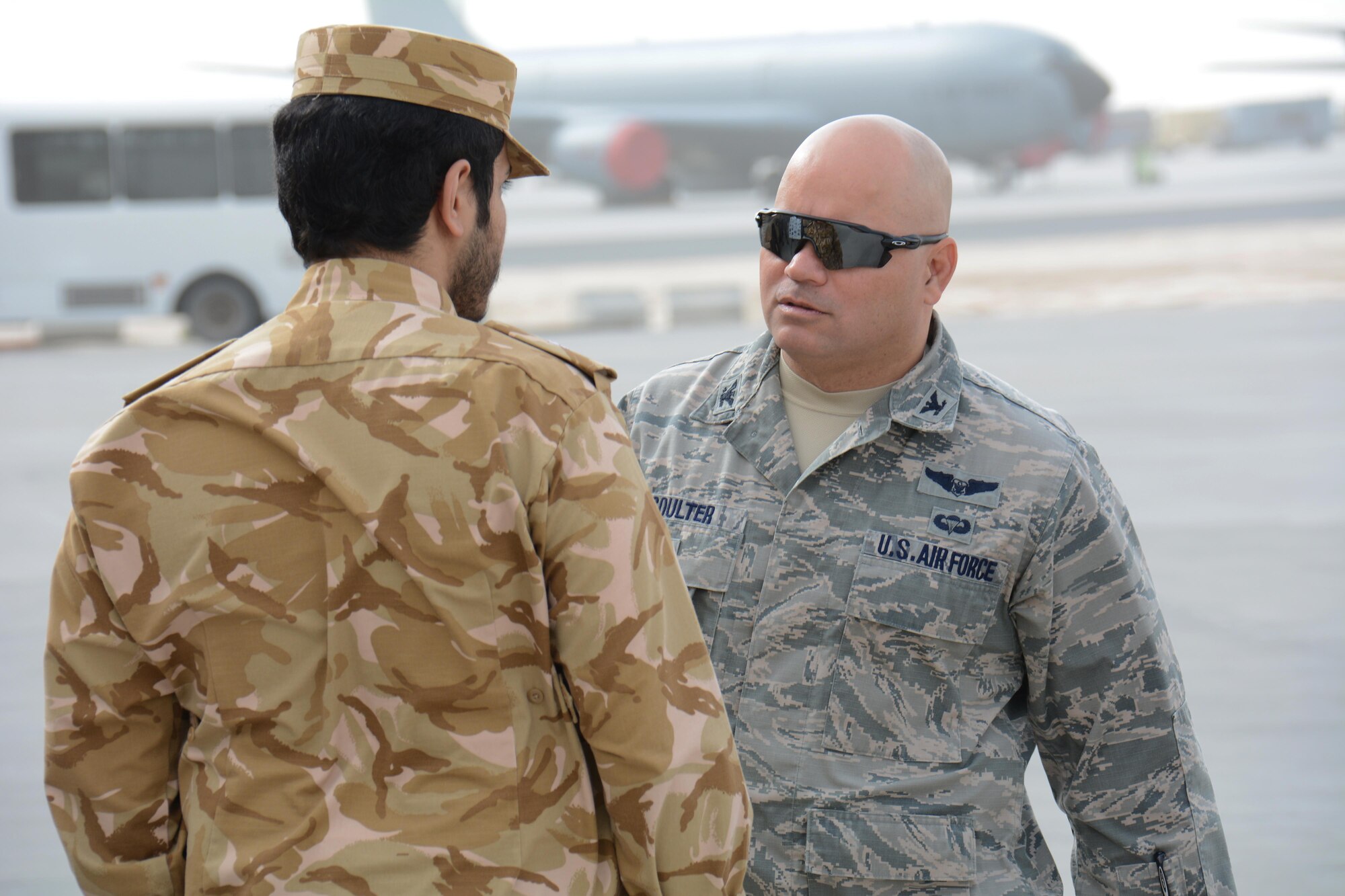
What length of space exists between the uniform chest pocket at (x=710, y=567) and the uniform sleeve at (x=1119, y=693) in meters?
0.41

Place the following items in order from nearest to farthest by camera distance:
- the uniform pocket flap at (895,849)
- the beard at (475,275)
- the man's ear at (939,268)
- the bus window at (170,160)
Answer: the beard at (475,275) < the uniform pocket flap at (895,849) < the man's ear at (939,268) < the bus window at (170,160)

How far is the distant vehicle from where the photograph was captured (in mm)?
32062

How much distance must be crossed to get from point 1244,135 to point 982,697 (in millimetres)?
35953

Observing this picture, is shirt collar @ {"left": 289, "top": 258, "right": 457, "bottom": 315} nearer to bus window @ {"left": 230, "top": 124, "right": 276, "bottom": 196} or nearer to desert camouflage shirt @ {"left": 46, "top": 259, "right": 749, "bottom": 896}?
desert camouflage shirt @ {"left": 46, "top": 259, "right": 749, "bottom": 896}

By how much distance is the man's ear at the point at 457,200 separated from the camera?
1256mm

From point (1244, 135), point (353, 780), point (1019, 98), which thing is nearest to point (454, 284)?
point (353, 780)

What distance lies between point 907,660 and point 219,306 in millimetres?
13665

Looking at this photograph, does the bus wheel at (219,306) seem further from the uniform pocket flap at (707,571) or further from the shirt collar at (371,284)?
the shirt collar at (371,284)

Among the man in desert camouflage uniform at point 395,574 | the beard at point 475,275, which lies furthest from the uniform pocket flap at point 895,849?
the beard at point 475,275

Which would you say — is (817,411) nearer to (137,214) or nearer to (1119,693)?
(1119,693)

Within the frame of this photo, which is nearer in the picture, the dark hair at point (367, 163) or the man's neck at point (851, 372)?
the dark hair at point (367, 163)

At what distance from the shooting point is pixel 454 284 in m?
1.31

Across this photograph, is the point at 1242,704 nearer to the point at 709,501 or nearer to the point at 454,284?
the point at 709,501

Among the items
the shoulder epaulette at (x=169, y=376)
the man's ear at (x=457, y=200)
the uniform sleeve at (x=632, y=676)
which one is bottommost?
the uniform sleeve at (x=632, y=676)
